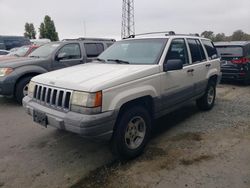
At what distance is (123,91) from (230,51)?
7132 mm

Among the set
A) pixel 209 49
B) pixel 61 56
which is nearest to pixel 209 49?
pixel 209 49

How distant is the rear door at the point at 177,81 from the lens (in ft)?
14.1

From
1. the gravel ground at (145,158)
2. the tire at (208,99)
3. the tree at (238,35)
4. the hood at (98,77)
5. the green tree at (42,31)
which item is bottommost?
the gravel ground at (145,158)

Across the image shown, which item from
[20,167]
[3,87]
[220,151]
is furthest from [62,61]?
[220,151]

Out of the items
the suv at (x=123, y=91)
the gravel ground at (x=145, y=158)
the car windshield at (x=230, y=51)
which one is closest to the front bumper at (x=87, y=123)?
the suv at (x=123, y=91)

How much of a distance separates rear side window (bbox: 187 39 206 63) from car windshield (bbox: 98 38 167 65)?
3.06 ft

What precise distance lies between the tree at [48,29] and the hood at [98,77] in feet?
137

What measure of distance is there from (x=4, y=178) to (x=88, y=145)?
1.35 metres

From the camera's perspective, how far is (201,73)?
215 inches

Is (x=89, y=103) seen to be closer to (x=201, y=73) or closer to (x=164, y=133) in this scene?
(x=164, y=133)

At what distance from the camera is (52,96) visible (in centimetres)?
365

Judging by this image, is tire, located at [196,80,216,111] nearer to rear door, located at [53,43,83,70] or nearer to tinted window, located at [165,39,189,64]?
tinted window, located at [165,39,189,64]

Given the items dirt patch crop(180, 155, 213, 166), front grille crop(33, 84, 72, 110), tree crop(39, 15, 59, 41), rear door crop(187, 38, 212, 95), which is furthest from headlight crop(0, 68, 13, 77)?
tree crop(39, 15, 59, 41)

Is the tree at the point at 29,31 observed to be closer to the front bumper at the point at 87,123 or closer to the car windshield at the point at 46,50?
the car windshield at the point at 46,50
